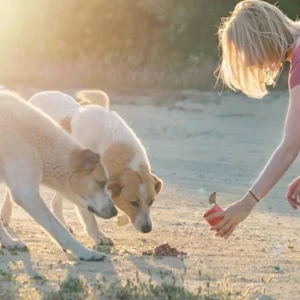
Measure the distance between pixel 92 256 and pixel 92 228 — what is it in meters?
1.22

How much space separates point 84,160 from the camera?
6.57 m

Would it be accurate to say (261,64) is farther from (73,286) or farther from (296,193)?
(73,286)

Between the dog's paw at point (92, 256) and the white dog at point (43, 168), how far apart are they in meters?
0.17

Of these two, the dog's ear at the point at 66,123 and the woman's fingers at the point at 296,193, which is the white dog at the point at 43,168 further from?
the woman's fingers at the point at 296,193

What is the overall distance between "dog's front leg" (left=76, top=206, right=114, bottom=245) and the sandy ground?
4.8 inches

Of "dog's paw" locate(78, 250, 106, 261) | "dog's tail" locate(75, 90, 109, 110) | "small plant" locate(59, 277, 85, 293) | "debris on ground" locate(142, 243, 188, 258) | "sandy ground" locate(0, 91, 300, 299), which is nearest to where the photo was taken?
"small plant" locate(59, 277, 85, 293)

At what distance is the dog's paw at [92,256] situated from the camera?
245 inches

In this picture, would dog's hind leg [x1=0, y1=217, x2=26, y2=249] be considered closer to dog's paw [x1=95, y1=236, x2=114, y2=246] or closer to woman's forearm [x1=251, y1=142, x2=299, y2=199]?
dog's paw [x1=95, y1=236, x2=114, y2=246]

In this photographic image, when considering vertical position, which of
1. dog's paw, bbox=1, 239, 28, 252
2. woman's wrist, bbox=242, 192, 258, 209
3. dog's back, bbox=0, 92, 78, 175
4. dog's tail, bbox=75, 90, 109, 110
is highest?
woman's wrist, bbox=242, 192, 258, 209

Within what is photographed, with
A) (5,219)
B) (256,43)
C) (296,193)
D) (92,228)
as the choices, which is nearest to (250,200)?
(296,193)

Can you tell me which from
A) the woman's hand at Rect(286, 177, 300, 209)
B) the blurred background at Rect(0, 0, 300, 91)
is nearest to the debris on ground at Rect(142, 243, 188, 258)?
the woman's hand at Rect(286, 177, 300, 209)

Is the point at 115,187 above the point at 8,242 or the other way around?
above

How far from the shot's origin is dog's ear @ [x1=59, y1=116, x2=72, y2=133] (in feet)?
26.5

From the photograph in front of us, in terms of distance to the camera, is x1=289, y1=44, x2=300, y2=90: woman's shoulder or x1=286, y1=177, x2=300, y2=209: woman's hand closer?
x1=289, y1=44, x2=300, y2=90: woman's shoulder
